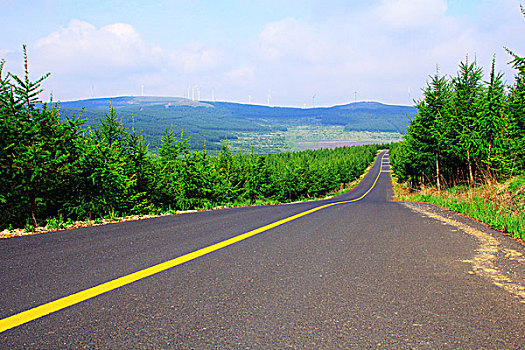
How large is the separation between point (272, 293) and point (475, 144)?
66.2 feet

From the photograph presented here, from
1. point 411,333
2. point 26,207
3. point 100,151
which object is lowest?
point 26,207

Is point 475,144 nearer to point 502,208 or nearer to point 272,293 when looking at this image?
point 502,208

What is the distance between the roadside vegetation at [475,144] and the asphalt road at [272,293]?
2.72 metres

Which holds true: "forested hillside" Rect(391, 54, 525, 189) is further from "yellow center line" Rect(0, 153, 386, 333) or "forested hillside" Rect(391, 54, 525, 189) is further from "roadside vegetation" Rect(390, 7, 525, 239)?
"yellow center line" Rect(0, 153, 386, 333)

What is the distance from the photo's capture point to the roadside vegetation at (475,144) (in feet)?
29.0

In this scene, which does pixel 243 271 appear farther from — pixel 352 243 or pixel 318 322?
pixel 352 243

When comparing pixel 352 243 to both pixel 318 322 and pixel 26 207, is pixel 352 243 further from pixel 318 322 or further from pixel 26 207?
pixel 26 207

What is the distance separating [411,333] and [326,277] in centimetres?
121

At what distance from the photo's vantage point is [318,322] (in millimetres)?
2375

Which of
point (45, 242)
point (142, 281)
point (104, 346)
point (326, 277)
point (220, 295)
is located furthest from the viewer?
point (45, 242)

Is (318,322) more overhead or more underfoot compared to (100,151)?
more underfoot

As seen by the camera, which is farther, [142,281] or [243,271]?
[243,271]

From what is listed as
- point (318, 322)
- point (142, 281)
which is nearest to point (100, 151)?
point (142, 281)

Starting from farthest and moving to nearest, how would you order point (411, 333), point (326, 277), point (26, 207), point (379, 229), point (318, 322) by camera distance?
point (26, 207) → point (379, 229) → point (326, 277) → point (318, 322) → point (411, 333)
